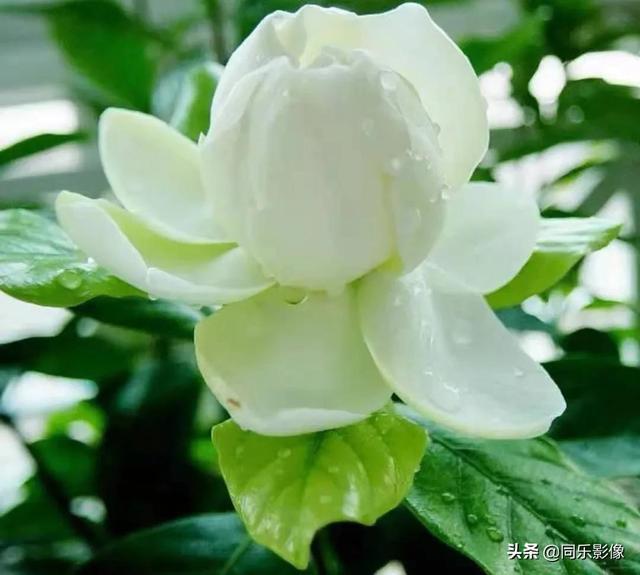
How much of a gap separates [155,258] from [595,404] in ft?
1.02

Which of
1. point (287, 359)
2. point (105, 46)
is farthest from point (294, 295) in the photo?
point (105, 46)

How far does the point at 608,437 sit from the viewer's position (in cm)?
57

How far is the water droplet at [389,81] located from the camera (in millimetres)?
352

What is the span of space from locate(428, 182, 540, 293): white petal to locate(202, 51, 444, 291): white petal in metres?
0.07

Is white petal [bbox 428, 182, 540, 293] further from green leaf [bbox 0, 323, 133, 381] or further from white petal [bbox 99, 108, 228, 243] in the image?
green leaf [bbox 0, 323, 133, 381]

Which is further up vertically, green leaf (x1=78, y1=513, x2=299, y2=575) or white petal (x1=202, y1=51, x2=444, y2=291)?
white petal (x1=202, y1=51, x2=444, y2=291)

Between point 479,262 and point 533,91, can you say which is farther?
point 533,91

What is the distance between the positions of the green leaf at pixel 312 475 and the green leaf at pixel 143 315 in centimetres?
18

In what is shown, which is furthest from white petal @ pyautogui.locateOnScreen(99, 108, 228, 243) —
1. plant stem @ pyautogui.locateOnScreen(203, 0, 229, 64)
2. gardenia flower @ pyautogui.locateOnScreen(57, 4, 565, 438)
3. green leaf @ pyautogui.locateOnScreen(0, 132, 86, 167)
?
plant stem @ pyautogui.locateOnScreen(203, 0, 229, 64)

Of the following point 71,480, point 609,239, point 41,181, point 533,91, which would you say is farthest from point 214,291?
point 41,181

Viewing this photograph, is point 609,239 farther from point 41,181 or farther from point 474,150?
point 41,181

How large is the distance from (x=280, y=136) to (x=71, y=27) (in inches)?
22.6

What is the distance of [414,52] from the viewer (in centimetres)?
40

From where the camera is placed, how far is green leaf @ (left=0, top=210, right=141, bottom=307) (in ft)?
1.26
